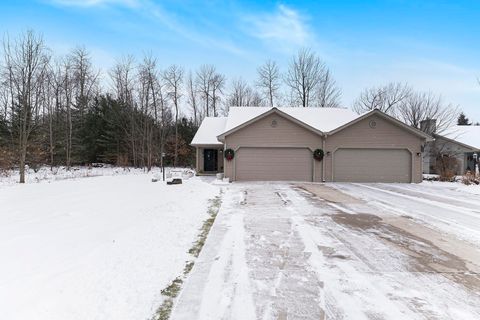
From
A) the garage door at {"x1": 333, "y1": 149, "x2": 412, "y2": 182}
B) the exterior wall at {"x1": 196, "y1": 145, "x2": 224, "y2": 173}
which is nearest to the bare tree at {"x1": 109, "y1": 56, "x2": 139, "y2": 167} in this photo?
the exterior wall at {"x1": 196, "y1": 145, "x2": 224, "y2": 173}

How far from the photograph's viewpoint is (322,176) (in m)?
17.2

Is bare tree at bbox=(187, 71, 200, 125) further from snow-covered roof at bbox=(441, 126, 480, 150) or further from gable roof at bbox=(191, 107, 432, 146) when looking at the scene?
snow-covered roof at bbox=(441, 126, 480, 150)

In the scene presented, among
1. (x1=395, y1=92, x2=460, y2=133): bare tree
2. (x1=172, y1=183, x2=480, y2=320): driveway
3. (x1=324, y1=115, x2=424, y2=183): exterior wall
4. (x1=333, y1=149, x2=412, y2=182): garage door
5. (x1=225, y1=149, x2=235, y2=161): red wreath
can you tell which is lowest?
(x1=172, y1=183, x2=480, y2=320): driveway

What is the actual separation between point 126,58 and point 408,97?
86.1 ft

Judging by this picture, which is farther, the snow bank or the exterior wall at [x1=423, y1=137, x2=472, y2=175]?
the exterior wall at [x1=423, y1=137, x2=472, y2=175]

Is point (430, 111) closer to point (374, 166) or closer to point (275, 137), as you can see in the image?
point (374, 166)

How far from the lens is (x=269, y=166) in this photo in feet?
56.5

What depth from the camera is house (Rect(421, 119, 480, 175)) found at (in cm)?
2516

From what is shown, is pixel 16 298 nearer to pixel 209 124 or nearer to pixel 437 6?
pixel 437 6

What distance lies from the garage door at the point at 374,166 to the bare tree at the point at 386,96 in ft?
44.8

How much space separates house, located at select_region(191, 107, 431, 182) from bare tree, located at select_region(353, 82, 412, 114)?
534 inches

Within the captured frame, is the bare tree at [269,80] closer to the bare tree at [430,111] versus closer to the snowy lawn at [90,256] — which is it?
the bare tree at [430,111]

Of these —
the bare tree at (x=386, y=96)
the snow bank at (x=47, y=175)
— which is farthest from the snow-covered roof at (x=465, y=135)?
the snow bank at (x=47, y=175)

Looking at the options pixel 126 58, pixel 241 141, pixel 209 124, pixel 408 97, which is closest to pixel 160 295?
pixel 241 141
